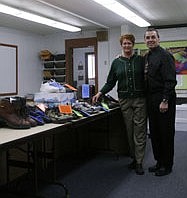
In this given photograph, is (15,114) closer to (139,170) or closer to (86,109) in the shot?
(86,109)

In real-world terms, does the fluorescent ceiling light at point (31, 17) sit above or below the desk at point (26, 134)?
above

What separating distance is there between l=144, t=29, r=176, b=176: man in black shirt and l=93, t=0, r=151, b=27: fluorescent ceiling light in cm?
169

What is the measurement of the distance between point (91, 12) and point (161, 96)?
3153 mm

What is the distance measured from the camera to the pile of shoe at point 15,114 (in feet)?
7.77

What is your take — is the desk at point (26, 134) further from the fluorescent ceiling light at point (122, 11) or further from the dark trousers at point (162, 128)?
the fluorescent ceiling light at point (122, 11)

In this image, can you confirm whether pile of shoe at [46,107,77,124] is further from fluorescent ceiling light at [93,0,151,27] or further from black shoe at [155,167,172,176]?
fluorescent ceiling light at [93,0,151,27]

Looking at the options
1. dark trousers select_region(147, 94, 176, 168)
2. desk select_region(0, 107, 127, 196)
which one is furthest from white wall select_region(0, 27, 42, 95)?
desk select_region(0, 107, 127, 196)

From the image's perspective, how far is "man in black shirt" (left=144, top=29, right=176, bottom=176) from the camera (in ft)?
10.7

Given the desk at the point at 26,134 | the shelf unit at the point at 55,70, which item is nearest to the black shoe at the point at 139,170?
the desk at the point at 26,134

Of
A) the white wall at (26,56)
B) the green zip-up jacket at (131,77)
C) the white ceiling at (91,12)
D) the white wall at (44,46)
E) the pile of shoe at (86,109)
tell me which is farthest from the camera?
the white wall at (26,56)

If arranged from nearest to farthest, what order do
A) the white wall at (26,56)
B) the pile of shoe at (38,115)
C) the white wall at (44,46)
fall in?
the pile of shoe at (38,115) < the white wall at (44,46) < the white wall at (26,56)

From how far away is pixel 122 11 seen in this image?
5.58m

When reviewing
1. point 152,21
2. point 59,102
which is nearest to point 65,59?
point 152,21

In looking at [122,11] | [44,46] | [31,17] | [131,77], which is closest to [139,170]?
[131,77]
